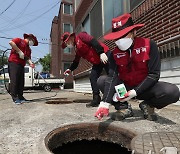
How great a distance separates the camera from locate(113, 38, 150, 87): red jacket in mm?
2162

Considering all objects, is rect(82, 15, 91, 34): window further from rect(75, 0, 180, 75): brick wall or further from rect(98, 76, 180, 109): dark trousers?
rect(98, 76, 180, 109): dark trousers

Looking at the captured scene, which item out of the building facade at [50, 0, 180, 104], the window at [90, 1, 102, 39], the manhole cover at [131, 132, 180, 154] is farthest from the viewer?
the window at [90, 1, 102, 39]

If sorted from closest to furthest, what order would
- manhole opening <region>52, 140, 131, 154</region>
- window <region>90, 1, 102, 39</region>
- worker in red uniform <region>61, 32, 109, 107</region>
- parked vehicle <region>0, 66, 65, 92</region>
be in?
1. manhole opening <region>52, 140, 131, 154</region>
2. worker in red uniform <region>61, 32, 109, 107</region>
3. window <region>90, 1, 102, 39</region>
4. parked vehicle <region>0, 66, 65, 92</region>

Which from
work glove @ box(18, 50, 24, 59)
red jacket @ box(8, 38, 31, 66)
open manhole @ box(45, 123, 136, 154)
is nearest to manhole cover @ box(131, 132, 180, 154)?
open manhole @ box(45, 123, 136, 154)

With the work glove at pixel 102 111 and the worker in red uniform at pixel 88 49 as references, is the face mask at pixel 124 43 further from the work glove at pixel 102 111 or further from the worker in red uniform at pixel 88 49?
the worker in red uniform at pixel 88 49

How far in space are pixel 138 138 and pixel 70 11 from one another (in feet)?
80.0

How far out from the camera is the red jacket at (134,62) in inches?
85.1

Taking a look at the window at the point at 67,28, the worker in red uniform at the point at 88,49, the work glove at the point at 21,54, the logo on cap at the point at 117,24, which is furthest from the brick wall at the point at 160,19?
the window at the point at 67,28

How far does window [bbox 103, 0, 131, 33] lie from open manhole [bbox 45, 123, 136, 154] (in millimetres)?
4455

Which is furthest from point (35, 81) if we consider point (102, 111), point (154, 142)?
point (154, 142)

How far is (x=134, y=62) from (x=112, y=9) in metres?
5.07

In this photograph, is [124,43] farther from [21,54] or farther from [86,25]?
[86,25]

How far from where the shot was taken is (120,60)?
231 cm

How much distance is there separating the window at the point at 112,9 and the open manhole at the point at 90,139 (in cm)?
445
